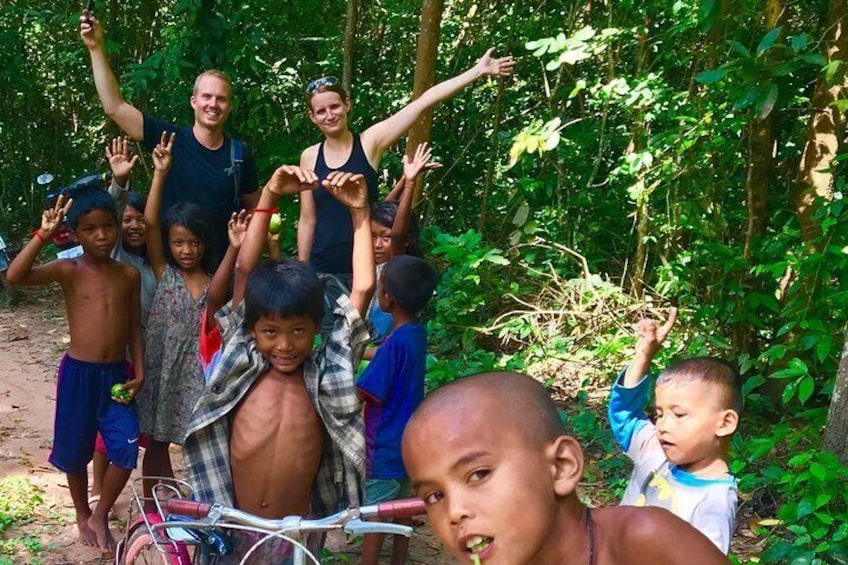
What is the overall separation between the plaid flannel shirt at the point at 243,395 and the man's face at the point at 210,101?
1771 mm

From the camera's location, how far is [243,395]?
2582 millimetres

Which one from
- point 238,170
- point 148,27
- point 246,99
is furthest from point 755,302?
point 148,27

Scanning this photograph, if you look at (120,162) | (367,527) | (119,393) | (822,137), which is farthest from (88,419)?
(822,137)

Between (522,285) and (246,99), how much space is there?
A: 4.06m

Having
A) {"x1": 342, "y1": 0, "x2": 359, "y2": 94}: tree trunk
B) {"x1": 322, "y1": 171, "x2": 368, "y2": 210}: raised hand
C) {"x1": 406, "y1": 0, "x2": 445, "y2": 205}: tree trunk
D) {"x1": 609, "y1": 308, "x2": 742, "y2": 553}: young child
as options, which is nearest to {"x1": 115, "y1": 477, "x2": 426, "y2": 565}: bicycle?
{"x1": 609, "y1": 308, "x2": 742, "y2": 553}: young child

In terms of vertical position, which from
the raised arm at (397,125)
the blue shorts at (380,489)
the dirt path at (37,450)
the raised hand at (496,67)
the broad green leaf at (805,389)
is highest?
the raised hand at (496,67)

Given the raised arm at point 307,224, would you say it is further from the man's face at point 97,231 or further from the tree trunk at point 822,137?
the tree trunk at point 822,137

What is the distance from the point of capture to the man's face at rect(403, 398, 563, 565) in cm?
128

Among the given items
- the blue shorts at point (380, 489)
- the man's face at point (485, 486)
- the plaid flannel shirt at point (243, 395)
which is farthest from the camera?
the blue shorts at point (380, 489)

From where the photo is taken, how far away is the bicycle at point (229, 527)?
1827 mm

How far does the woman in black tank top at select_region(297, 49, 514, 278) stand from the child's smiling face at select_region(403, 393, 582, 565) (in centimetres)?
296

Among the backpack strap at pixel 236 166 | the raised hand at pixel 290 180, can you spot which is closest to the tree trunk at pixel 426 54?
the backpack strap at pixel 236 166

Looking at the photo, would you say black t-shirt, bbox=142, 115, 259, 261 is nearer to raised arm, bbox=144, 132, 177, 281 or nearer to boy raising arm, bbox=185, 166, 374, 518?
raised arm, bbox=144, 132, 177, 281

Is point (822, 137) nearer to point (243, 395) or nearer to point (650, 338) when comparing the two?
point (650, 338)
